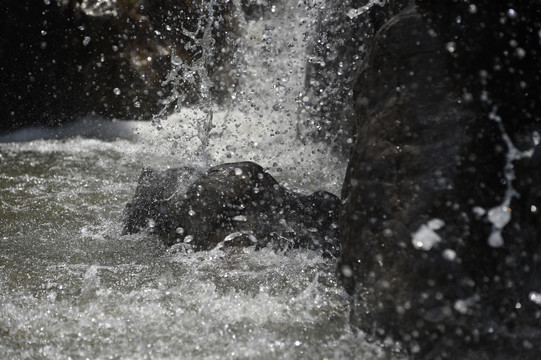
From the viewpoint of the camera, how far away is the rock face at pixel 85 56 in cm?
746

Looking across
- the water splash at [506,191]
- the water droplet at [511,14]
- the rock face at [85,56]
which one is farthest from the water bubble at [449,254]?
the rock face at [85,56]

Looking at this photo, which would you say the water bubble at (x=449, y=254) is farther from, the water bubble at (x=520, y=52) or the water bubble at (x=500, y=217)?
the water bubble at (x=520, y=52)

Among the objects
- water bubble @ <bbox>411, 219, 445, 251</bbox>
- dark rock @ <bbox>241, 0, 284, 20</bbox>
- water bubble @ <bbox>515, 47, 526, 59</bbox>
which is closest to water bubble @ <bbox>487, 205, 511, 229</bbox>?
water bubble @ <bbox>411, 219, 445, 251</bbox>

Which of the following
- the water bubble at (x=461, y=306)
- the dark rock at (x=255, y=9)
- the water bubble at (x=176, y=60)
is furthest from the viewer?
the dark rock at (x=255, y=9)

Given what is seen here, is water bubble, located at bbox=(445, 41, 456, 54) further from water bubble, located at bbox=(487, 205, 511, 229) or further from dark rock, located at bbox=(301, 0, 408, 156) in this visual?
dark rock, located at bbox=(301, 0, 408, 156)

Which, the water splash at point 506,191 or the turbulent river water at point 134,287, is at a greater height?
the water splash at point 506,191

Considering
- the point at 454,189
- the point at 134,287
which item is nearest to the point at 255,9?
the point at 134,287

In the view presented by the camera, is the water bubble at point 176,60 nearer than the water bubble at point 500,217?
No

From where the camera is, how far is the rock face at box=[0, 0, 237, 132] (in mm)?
7461

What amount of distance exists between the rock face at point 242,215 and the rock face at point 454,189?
985 millimetres

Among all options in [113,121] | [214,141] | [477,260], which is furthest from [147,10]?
[477,260]

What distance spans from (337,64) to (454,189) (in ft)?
11.8

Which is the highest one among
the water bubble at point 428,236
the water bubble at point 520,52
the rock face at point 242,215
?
the water bubble at point 520,52

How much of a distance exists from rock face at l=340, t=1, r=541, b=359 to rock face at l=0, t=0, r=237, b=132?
17.8 ft
